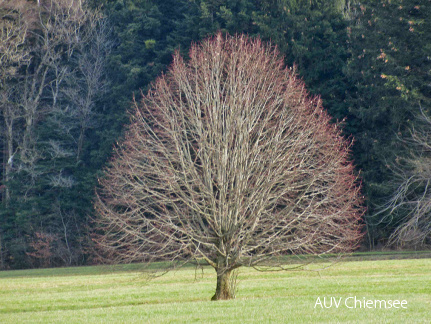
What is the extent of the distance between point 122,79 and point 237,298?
106ft

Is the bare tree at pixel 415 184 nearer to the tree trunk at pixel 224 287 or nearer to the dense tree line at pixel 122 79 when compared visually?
the dense tree line at pixel 122 79

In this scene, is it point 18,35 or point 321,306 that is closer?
point 321,306

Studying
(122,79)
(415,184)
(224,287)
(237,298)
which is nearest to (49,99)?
(122,79)

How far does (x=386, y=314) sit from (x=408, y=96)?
2194 cm

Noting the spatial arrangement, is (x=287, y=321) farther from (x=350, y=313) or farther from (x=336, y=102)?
(x=336, y=102)

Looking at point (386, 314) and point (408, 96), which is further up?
point (408, 96)

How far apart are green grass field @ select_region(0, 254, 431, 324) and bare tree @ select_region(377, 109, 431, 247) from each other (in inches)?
137

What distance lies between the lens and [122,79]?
4731 centimetres

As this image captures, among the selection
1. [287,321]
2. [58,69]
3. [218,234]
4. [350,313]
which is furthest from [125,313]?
[58,69]

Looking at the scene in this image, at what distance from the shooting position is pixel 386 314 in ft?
42.7

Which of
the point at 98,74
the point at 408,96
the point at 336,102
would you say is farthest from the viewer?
the point at 98,74

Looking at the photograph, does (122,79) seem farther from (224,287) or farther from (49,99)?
(224,287)

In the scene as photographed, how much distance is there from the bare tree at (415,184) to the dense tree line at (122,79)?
0.55 meters

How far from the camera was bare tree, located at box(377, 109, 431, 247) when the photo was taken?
95.8 ft
